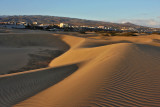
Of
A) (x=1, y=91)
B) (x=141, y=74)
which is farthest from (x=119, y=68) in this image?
(x=1, y=91)

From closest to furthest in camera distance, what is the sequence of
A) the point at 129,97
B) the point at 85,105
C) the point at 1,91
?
the point at 85,105 < the point at 129,97 < the point at 1,91

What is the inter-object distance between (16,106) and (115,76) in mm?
3204

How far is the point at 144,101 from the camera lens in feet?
12.4

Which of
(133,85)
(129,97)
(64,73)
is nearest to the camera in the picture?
(129,97)

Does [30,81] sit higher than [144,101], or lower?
lower

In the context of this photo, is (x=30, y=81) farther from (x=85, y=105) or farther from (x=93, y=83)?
(x=85, y=105)

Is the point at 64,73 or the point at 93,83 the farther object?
the point at 64,73

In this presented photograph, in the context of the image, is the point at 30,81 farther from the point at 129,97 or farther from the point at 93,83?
the point at 129,97

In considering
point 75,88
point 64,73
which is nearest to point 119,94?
point 75,88

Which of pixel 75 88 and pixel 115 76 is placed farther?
pixel 115 76

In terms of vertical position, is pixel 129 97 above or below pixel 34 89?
above

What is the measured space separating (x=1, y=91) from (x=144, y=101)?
172 inches

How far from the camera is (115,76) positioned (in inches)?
213

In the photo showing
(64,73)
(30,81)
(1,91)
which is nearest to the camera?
(1,91)
